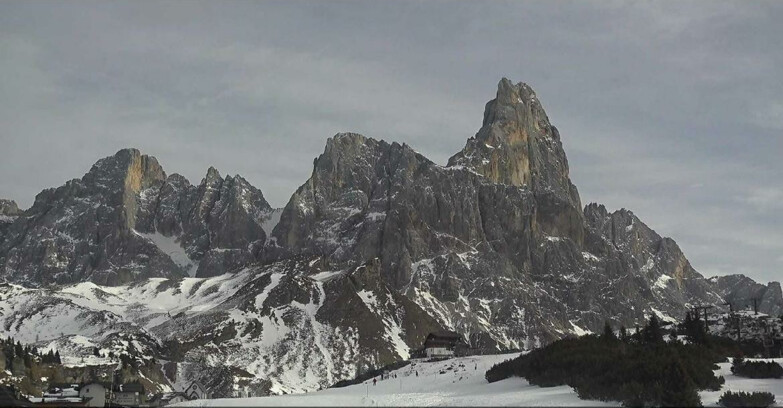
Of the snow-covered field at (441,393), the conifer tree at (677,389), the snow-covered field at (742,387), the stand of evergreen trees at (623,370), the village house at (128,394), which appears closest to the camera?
the conifer tree at (677,389)

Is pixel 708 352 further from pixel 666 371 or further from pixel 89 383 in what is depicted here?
pixel 89 383

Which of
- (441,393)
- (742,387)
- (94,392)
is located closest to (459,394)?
(441,393)

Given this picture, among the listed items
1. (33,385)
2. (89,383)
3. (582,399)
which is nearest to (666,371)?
(582,399)

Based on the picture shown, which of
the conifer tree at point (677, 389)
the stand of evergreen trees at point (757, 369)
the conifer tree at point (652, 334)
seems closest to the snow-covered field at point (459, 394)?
the stand of evergreen trees at point (757, 369)

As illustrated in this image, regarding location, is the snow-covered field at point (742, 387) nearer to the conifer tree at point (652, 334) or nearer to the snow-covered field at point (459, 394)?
the snow-covered field at point (459, 394)

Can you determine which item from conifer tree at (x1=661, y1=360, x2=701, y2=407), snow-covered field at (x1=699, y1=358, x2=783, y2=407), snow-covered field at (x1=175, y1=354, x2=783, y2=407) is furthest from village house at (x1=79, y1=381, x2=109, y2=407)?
snow-covered field at (x1=699, y1=358, x2=783, y2=407)

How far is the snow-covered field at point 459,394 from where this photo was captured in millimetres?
75113

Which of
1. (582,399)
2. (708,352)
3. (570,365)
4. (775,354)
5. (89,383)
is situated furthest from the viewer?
(775,354)

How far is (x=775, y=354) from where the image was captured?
133 metres

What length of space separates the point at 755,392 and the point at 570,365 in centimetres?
2117

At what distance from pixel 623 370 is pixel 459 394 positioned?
1932cm

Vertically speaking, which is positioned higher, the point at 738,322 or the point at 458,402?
the point at 738,322

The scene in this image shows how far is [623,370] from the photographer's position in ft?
286

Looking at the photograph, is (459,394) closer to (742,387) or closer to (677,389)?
(677,389)
